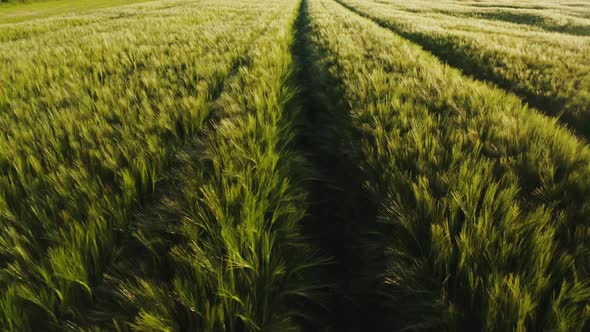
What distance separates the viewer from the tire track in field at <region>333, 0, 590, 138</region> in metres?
2.55

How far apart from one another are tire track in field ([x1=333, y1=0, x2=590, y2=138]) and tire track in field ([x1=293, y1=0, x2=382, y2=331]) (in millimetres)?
1417

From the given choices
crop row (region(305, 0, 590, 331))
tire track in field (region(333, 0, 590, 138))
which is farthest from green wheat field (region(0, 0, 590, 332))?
tire track in field (region(333, 0, 590, 138))

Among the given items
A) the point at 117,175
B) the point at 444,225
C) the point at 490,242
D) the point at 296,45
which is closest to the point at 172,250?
the point at 117,175

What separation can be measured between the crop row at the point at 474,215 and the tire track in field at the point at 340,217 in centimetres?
5

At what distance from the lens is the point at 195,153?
153 cm

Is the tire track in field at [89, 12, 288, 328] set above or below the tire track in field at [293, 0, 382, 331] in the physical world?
above

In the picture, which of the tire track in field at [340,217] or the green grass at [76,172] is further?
the tire track in field at [340,217]

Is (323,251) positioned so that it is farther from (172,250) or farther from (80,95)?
(80,95)

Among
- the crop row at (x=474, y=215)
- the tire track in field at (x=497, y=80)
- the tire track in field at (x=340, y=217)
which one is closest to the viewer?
the crop row at (x=474, y=215)

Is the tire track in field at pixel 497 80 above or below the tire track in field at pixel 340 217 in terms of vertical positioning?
above

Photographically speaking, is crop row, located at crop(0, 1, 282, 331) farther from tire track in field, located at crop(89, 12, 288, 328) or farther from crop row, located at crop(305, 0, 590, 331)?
Answer: crop row, located at crop(305, 0, 590, 331)

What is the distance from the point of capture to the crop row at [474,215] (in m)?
0.77

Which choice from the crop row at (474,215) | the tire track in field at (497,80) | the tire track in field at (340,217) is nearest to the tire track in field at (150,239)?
the tire track in field at (340,217)

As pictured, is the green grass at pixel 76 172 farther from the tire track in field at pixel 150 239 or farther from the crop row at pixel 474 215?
the crop row at pixel 474 215
